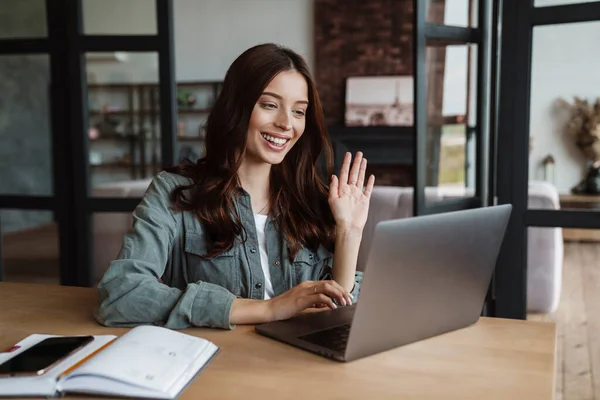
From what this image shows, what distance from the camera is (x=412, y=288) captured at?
41.9 inches

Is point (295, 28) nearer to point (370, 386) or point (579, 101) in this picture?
point (579, 101)

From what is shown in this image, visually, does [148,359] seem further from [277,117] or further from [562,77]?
[562,77]

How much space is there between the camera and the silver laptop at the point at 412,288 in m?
0.99

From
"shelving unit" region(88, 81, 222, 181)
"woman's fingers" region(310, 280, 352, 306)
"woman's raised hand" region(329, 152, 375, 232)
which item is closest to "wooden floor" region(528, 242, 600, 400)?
"woman's raised hand" region(329, 152, 375, 232)

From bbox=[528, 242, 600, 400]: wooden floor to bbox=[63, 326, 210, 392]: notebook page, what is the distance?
6.25 feet

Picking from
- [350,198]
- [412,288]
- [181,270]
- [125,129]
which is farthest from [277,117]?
[125,129]

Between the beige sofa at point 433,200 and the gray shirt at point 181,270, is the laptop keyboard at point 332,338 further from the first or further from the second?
the beige sofa at point 433,200

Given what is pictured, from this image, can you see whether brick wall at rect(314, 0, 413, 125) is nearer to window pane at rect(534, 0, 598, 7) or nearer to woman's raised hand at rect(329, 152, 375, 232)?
window pane at rect(534, 0, 598, 7)

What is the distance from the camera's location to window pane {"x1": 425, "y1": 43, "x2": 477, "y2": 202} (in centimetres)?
276

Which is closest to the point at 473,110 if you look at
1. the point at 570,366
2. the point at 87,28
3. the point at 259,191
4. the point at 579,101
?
the point at 579,101

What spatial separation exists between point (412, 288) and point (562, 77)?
1815mm

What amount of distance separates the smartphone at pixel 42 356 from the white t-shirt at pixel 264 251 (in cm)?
59

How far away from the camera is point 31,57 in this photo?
3.07 meters

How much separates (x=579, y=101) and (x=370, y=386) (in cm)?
205
